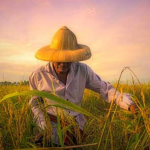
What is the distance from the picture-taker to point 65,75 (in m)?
2.50

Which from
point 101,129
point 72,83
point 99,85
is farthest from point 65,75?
point 101,129

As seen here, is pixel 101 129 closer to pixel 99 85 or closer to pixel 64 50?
pixel 64 50

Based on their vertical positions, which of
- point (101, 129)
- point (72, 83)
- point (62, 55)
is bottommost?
point (101, 129)

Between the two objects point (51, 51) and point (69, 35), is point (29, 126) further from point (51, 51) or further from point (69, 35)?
point (69, 35)

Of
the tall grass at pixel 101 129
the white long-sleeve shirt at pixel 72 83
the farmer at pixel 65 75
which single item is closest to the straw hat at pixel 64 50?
the farmer at pixel 65 75

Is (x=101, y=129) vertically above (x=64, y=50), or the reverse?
(x=64, y=50)

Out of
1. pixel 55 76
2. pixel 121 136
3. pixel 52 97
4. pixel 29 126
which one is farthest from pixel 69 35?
pixel 52 97

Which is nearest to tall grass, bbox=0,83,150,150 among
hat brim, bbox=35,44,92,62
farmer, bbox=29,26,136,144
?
farmer, bbox=29,26,136,144

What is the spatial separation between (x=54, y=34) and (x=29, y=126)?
975mm

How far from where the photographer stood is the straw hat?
2.09 metres

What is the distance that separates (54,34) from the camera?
7.80ft

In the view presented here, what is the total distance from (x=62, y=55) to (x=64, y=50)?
13 centimetres

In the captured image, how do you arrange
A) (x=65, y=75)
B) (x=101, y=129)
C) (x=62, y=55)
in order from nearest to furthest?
1. (x=101, y=129)
2. (x=62, y=55)
3. (x=65, y=75)

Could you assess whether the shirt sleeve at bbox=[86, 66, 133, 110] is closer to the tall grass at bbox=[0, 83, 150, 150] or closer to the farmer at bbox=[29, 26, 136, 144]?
the farmer at bbox=[29, 26, 136, 144]
